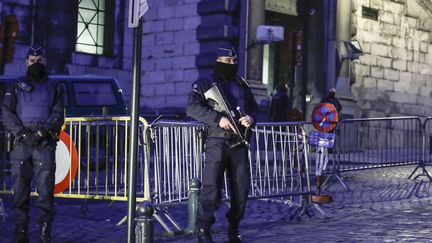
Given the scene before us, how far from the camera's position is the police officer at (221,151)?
25.3ft

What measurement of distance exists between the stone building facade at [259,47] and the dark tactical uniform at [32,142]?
37.6 feet

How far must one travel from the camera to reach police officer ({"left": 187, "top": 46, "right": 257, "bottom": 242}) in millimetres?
7715

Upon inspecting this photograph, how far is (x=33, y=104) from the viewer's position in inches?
308

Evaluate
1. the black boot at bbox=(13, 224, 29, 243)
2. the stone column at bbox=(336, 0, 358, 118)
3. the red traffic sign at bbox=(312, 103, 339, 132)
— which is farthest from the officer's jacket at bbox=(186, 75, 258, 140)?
the stone column at bbox=(336, 0, 358, 118)

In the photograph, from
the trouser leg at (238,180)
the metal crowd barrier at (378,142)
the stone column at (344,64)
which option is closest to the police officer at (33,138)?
the trouser leg at (238,180)

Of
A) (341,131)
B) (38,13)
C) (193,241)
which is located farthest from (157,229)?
(38,13)

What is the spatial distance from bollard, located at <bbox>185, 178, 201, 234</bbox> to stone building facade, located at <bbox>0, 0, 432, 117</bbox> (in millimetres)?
10503

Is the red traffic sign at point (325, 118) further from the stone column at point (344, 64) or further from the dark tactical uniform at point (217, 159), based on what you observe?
the stone column at point (344, 64)

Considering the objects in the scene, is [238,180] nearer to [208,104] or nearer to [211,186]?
[211,186]

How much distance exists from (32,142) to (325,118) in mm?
5448

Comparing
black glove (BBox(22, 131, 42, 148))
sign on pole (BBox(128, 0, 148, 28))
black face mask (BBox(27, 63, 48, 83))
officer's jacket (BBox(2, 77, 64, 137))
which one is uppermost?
sign on pole (BBox(128, 0, 148, 28))

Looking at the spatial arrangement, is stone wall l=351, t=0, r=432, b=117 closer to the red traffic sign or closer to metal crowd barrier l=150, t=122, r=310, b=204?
the red traffic sign

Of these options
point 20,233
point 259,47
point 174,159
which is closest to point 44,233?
point 20,233

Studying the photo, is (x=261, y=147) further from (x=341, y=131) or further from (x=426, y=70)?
(x=426, y=70)
